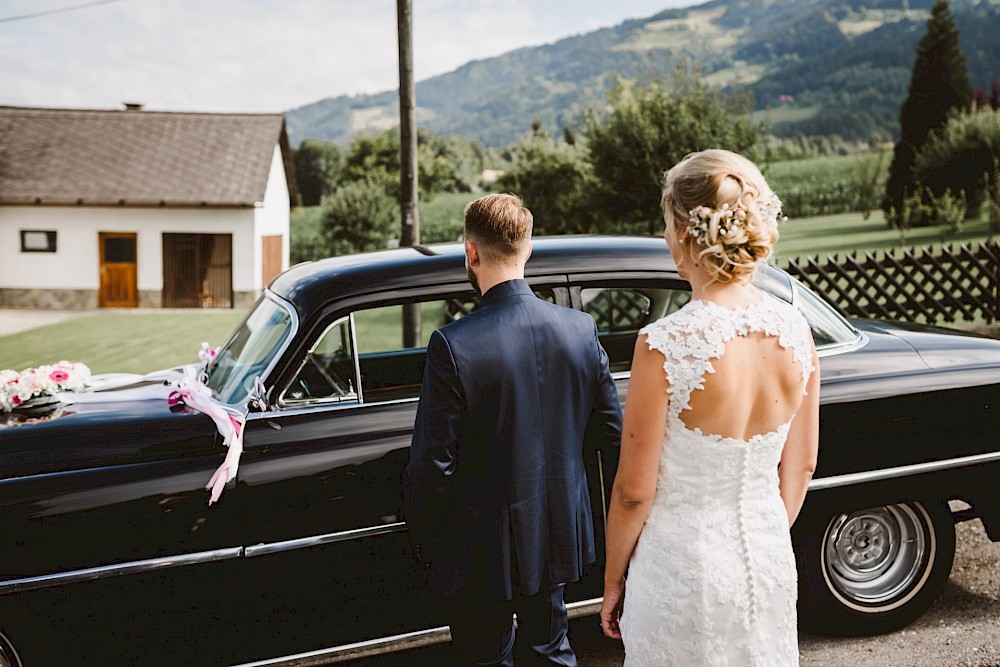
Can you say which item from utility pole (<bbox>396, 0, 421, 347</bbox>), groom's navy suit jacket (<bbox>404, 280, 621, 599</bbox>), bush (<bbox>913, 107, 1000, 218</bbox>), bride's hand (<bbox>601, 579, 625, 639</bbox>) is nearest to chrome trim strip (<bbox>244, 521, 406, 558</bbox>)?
groom's navy suit jacket (<bbox>404, 280, 621, 599</bbox>)

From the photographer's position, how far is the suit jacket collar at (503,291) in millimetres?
2658

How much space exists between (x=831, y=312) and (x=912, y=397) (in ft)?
1.89

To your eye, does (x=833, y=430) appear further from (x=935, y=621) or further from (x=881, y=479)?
(x=935, y=621)

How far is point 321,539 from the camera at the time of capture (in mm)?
3301

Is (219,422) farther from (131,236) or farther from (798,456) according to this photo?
(131,236)

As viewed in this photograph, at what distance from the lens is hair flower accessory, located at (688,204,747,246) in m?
2.05

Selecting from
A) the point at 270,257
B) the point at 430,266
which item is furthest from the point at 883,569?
the point at 270,257

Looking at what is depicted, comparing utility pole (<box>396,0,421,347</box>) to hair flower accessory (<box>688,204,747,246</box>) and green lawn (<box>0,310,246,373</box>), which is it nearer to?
green lawn (<box>0,310,246,373</box>)

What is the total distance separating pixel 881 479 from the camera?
3883 mm

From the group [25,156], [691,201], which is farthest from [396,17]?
[25,156]

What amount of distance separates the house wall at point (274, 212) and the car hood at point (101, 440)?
2652 centimetres

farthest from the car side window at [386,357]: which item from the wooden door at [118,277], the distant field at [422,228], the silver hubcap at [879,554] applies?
the distant field at [422,228]

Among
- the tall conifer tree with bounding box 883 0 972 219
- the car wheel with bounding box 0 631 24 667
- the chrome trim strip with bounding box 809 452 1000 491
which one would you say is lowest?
A: the car wheel with bounding box 0 631 24 667

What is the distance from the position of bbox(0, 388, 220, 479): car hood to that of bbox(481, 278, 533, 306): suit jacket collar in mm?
1383
